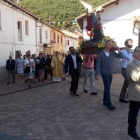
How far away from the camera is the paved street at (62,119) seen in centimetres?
446

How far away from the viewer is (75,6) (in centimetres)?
4253

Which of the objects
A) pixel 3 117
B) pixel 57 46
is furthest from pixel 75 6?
pixel 3 117

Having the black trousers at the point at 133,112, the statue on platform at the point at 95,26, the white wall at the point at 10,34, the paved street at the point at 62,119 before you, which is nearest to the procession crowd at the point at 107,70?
the black trousers at the point at 133,112

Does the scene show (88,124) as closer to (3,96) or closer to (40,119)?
(40,119)

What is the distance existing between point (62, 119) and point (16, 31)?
1295cm

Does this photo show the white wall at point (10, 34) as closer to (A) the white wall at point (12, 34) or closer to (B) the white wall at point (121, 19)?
(A) the white wall at point (12, 34)

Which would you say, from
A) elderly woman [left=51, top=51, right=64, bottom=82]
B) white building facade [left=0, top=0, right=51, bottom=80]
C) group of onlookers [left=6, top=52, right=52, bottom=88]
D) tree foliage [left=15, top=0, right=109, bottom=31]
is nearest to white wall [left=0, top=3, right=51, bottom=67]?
white building facade [left=0, top=0, right=51, bottom=80]

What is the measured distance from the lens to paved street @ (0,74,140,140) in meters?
4.46

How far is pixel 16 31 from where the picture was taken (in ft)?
55.7

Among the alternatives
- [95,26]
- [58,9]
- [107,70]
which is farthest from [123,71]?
[58,9]

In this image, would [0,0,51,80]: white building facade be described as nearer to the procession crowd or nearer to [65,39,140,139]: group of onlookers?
the procession crowd

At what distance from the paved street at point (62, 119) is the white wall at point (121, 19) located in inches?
330

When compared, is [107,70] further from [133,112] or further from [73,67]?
[133,112]

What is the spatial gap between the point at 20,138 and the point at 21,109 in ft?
7.06
